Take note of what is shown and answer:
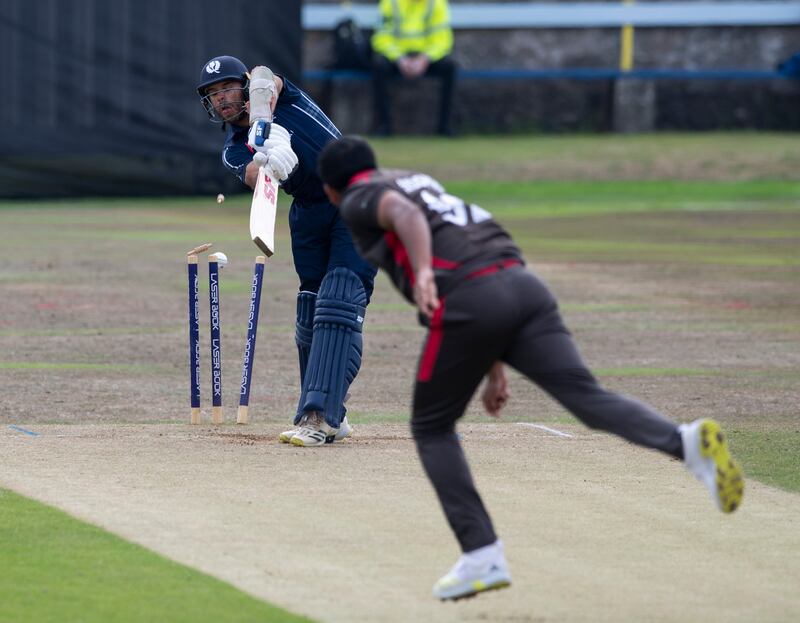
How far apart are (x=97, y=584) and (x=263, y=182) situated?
3131 millimetres

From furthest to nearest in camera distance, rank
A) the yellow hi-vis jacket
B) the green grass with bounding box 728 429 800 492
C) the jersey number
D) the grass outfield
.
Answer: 1. the yellow hi-vis jacket
2. the green grass with bounding box 728 429 800 492
3. the grass outfield
4. the jersey number

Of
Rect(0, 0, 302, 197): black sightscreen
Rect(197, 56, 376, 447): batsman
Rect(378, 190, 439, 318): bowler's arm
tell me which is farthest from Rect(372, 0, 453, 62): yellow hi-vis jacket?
Rect(378, 190, 439, 318): bowler's arm

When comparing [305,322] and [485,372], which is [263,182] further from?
[485,372]

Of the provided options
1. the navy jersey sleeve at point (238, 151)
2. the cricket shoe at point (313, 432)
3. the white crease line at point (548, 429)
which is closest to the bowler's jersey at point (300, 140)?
the navy jersey sleeve at point (238, 151)

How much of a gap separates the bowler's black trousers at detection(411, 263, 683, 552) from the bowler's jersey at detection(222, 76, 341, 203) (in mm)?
3082

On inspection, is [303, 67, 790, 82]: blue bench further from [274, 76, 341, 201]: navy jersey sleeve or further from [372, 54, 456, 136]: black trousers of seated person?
[274, 76, 341, 201]: navy jersey sleeve

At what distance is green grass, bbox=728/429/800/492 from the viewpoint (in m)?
8.09

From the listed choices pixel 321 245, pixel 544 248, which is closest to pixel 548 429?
pixel 321 245

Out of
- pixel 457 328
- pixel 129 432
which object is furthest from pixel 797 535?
pixel 129 432

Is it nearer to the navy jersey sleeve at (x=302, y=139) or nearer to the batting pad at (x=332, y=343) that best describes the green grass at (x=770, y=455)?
the batting pad at (x=332, y=343)

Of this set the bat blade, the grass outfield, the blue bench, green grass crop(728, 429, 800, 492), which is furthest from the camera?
the blue bench

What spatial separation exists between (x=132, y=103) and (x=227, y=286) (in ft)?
28.8

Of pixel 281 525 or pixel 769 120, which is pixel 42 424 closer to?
pixel 281 525

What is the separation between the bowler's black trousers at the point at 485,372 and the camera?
569cm
